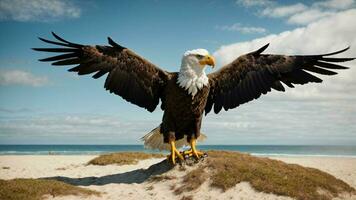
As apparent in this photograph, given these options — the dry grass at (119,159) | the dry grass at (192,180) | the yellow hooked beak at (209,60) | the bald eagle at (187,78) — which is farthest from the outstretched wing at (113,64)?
the dry grass at (119,159)

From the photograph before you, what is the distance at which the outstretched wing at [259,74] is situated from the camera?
10.6 m

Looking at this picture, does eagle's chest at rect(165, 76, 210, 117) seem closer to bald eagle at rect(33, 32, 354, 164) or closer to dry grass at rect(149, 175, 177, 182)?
bald eagle at rect(33, 32, 354, 164)

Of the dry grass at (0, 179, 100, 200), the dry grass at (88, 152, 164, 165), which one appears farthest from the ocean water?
the dry grass at (0, 179, 100, 200)

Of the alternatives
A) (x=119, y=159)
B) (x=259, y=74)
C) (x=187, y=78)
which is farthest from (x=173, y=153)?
(x=119, y=159)

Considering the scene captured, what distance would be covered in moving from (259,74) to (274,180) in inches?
119

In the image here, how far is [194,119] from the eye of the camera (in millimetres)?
10031

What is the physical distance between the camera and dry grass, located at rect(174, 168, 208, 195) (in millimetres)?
→ 10461

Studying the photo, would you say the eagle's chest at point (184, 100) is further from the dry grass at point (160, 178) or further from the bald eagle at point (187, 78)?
the dry grass at point (160, 178)

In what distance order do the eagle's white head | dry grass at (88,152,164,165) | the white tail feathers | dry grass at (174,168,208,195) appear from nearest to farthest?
the eagle's white head → dry grass at (174,168,208,195) → the white tail feathers → dry grass at (88,152,164,165)

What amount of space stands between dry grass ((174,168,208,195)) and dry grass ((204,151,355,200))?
11.5 inches

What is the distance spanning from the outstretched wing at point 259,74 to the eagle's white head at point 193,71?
1.06 meters

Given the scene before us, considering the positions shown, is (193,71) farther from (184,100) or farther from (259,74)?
(259,74)

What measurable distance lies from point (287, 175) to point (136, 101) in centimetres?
502

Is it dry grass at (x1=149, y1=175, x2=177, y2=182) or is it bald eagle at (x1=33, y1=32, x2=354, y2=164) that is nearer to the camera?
bald eagle at (x1=33, y1=32, x2=354, y2=164)
